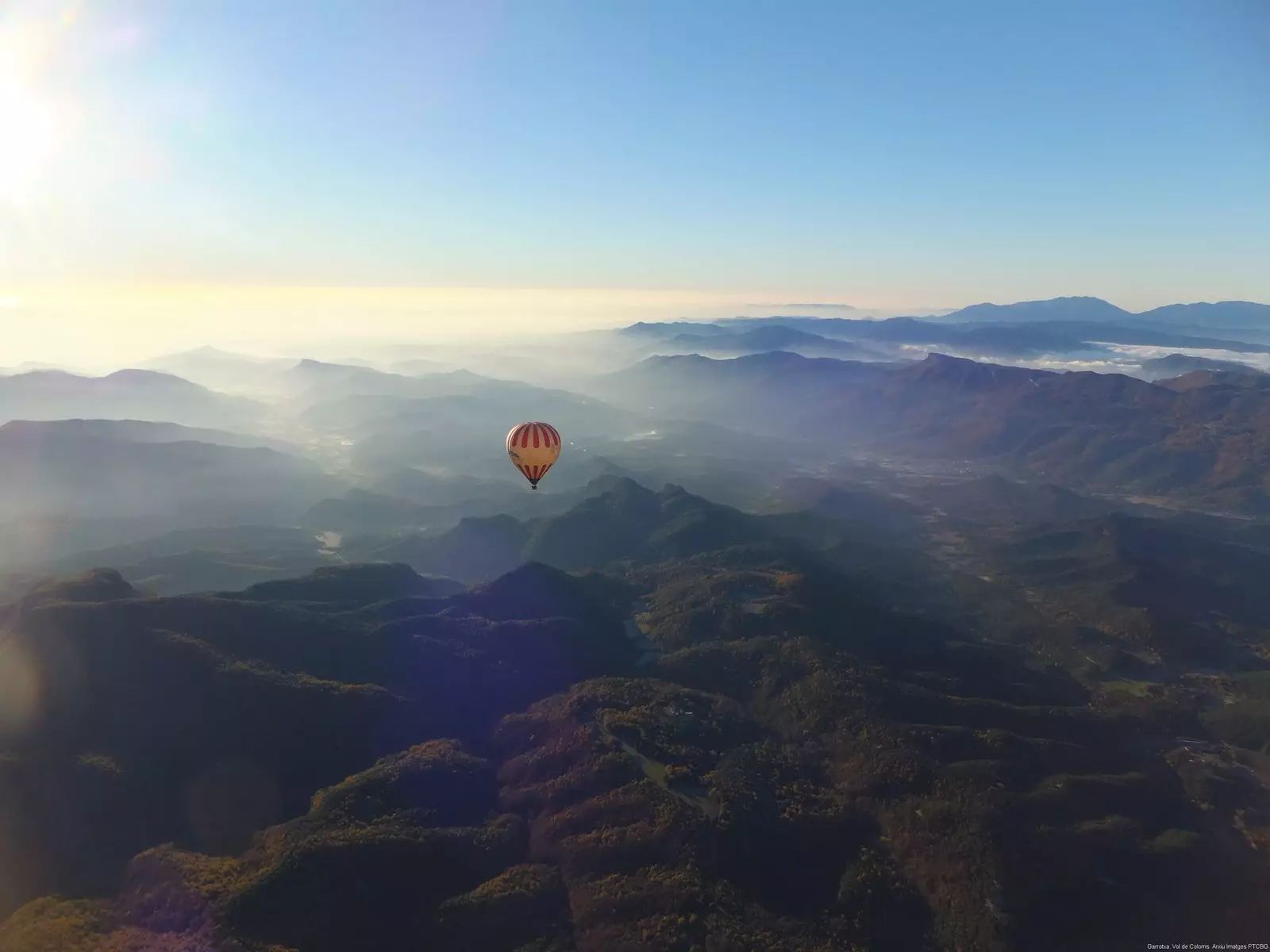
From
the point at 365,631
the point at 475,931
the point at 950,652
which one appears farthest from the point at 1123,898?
the point at 365,631

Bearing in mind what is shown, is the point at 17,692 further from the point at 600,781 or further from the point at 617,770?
the point at 617,770

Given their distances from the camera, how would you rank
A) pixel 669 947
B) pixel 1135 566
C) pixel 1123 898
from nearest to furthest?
pixel 669 947
pixel 1123 898
pixel 1135 566

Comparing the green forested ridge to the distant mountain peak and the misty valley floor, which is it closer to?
the misty valley floor

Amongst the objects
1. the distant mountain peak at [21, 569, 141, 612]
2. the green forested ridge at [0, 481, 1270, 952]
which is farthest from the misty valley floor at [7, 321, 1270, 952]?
the distant mountain peak at [21, 569, 141, 612]

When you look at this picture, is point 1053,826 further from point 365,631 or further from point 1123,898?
point 365,631

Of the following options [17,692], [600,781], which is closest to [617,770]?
[600,781]

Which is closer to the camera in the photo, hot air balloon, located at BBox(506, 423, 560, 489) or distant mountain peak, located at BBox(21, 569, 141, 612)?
hot air balloon, located at BBox(506, 423, 560, 489)

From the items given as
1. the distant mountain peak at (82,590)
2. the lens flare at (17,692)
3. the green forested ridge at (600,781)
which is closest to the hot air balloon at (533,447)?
the green forested ridge at (600,781)

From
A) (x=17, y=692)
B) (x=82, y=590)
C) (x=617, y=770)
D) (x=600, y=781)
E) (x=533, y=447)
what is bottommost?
(x=600, y=781)

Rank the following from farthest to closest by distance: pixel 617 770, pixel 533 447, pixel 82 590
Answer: pixel 82 590
pixel 533 447
pixel 617 770
